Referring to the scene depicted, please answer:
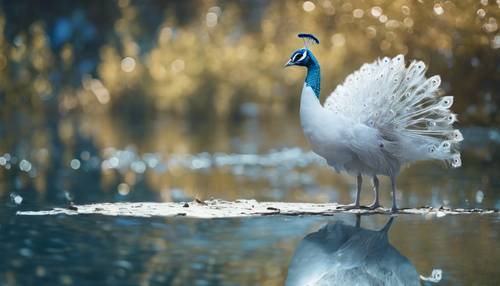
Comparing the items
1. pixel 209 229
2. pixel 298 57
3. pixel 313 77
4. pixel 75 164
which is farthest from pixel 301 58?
pixel 75 164

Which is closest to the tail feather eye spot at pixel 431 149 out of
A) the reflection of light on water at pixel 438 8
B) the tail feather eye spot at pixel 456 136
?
the tail feather eye spot at pixel 456 136

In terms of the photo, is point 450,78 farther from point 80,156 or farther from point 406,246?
point 406,246

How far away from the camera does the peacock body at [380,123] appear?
33.2 feet

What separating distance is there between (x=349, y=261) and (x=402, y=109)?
126 inches

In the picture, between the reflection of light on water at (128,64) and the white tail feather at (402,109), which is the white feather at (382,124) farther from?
the reflection of light on water at (128,64)

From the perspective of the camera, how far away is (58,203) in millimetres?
11750

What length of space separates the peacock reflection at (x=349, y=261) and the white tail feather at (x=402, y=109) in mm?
1483

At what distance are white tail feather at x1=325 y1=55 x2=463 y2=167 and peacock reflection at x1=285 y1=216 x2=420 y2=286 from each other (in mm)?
1483

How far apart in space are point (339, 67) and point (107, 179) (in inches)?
1008

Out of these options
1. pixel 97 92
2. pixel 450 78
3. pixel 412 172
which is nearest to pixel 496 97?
pixel 450 78

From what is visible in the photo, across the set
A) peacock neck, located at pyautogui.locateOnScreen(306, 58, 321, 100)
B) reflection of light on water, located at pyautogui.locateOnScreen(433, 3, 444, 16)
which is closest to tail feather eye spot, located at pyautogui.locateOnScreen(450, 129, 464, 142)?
peacock neck, located at pyautogui.locateOnScreen(306, 58, 321, 100)

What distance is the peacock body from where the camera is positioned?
10.1m

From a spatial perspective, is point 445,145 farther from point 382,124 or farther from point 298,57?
point 298,57

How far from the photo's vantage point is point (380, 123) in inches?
403
